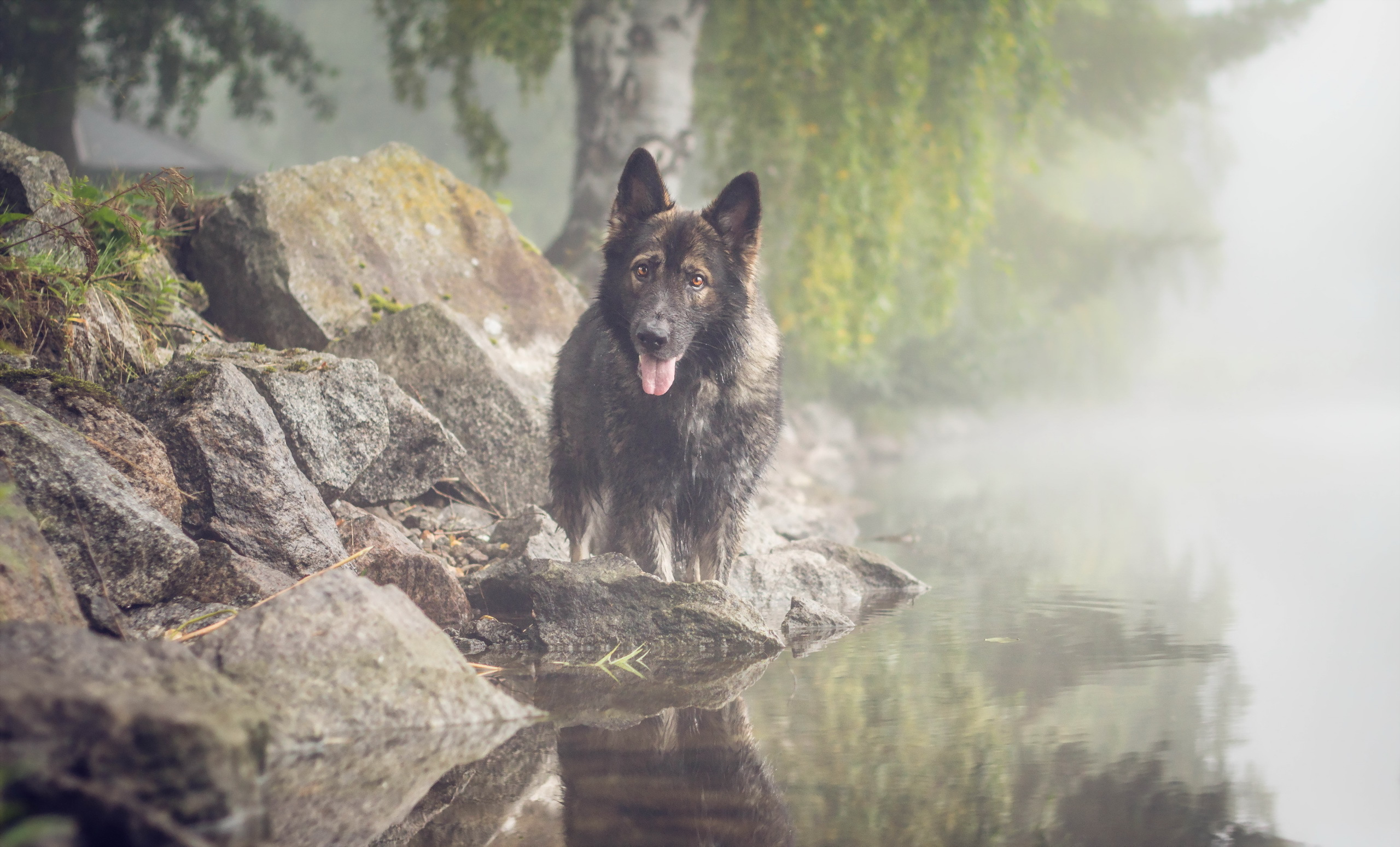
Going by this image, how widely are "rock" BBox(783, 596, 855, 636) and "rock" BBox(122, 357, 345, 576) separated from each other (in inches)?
82.5

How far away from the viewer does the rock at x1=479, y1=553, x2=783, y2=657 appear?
383cm

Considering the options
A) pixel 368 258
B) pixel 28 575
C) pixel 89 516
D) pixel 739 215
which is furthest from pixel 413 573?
pixel 368 258

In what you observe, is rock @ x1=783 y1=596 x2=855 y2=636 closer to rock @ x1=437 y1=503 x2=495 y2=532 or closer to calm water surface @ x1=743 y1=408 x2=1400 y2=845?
calm water surface @ x1=743 y1=408 x2=1400 y2=845

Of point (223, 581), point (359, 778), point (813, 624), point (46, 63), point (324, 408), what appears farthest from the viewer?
point (46, 63)

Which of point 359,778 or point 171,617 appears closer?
point 359,778

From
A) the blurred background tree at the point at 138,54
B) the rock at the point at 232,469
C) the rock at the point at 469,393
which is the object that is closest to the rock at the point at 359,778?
the rock at the point at 232,469

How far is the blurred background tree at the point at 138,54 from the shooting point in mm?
13141

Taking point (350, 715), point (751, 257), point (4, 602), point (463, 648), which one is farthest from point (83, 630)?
point (751, 257)

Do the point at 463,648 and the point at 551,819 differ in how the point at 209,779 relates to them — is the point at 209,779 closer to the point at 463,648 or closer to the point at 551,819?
the point at 551,819

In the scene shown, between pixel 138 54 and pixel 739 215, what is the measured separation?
1366 cm

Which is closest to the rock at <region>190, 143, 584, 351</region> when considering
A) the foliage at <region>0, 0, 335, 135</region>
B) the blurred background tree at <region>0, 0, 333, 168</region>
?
the foliage at <region>0, 0, 335, 135</region>

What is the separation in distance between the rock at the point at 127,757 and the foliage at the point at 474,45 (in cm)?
906

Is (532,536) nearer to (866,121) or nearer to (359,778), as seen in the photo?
(359,778)

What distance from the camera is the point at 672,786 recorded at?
234 cm
